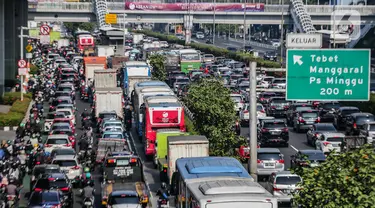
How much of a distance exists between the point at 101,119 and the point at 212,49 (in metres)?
64.2

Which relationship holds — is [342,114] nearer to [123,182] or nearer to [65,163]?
[65,163]

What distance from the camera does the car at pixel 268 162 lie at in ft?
126

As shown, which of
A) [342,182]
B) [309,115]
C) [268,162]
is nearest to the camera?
[342,182]

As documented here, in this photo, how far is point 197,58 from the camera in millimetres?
87000

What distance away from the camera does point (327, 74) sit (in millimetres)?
25266

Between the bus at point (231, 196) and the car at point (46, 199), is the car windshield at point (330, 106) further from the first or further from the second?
the bus at point (231, 196)

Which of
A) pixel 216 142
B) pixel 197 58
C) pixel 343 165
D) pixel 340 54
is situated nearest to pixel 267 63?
pixel 197 58

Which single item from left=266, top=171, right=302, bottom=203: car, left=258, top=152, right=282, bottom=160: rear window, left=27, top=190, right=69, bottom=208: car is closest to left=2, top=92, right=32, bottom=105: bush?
left=258, top=152, right=282, bottom=160: rear window

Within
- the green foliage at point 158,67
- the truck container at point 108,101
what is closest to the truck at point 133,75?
the green foliage at point 158,67

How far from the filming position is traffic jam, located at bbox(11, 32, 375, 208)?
963 inches

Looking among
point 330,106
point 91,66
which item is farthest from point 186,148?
point 91,66

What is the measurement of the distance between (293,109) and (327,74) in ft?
100

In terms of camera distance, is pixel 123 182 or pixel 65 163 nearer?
pixel 123 182

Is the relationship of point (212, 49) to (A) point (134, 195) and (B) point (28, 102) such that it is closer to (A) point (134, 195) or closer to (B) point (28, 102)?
(B) point (28, 102)
